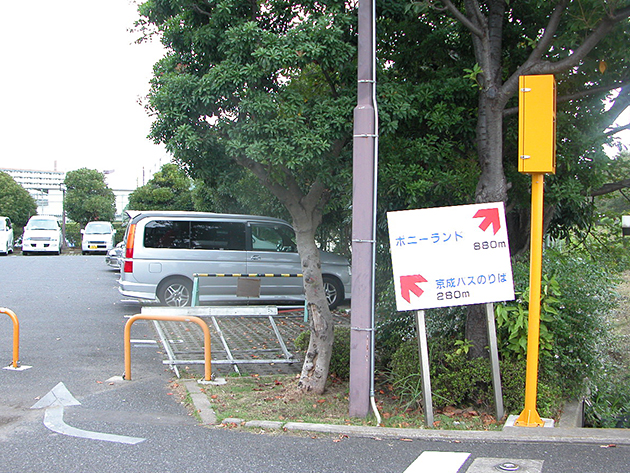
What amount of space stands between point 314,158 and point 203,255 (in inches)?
265

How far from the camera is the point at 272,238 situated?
1263 centimetres

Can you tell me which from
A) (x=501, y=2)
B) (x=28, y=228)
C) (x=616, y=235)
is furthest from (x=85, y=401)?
(x=28, y=228)

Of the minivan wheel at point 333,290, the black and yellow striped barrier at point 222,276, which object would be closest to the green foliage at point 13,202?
the black and yellow striped barrier at point 222,276

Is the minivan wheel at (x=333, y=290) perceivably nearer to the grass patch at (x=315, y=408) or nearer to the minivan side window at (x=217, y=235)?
the minivan side window at (x=217, y=235)

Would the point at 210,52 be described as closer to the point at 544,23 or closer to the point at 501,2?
the point at 501,2

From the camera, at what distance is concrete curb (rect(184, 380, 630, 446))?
4859 millimetres

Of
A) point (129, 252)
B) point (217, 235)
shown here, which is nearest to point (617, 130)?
point (217, 235)

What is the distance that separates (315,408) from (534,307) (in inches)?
91.8

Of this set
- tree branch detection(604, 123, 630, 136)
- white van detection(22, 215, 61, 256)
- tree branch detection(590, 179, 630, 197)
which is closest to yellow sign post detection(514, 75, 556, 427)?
tree branch detection(604, 123, 630, 136)

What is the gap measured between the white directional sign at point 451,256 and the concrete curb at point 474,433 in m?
1.06

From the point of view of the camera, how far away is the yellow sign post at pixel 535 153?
5098 millimetres

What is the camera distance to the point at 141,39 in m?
7.10

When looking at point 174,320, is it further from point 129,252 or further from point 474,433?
point 129,252

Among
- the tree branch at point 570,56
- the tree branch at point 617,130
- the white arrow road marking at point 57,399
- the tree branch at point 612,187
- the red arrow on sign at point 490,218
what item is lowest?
the white arrow road marking at point 57,399
